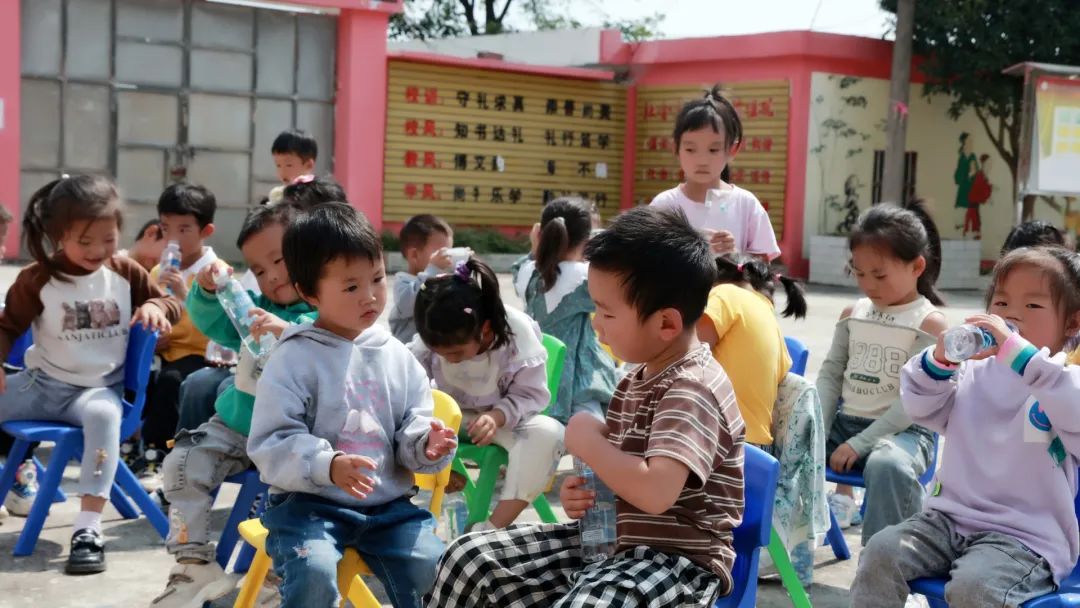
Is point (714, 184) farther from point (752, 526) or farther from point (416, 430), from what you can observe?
point (752, 526)

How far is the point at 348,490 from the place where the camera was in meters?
2.53

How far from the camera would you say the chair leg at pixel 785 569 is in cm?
316

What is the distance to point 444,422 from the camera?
2975 millimetres

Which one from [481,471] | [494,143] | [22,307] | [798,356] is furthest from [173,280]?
[494,143]

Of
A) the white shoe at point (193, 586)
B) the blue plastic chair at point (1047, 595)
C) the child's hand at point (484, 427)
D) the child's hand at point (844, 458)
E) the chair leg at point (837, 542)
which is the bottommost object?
the chair leg at point (837, 542)

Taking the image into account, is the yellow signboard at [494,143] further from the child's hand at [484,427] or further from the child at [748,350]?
the child at [748,350]

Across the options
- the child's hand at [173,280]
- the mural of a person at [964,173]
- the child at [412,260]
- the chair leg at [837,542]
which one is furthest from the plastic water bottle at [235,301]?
A: the mural of a person at [964,173]

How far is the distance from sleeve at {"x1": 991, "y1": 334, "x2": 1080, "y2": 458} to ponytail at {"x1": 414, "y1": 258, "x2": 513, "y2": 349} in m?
1.56

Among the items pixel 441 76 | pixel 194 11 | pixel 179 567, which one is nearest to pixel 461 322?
pixel 179 567

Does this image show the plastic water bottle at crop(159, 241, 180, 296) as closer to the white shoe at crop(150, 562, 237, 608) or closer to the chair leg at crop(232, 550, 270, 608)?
the white shoe at crop(150, 562, 237, 608)

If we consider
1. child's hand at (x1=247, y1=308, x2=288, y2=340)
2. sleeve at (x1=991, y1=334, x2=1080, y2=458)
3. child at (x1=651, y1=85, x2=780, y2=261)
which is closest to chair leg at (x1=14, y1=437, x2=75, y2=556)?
child's hand at (x1=247, y1=308, x2=288, y2=340)

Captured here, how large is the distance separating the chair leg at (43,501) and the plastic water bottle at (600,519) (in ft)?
7.06

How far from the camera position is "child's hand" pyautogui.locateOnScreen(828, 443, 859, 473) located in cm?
372

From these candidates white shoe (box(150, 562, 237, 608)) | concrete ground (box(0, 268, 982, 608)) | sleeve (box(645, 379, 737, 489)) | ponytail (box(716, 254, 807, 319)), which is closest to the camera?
sleeve (box(645, 379, 737, 489))
